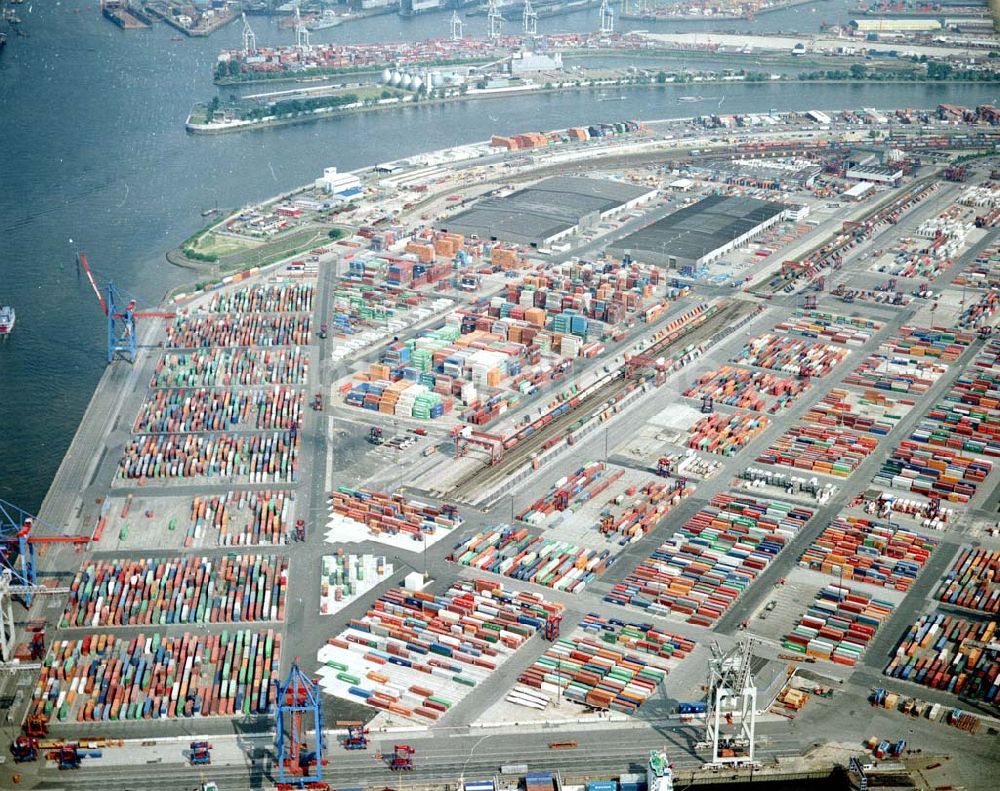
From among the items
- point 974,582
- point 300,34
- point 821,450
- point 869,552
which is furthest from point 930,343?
point 300,34

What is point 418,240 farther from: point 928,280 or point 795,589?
point 795,589

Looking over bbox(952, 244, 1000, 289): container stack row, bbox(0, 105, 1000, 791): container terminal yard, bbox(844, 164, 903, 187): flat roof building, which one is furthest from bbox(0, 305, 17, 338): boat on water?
bbox(844, 164, 903, 187): flat roof building

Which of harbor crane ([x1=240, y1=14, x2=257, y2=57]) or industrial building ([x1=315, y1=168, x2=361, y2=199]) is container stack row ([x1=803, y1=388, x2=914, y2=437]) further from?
harbor crane ([x1=240, y1=14, x2=257, y2=57])

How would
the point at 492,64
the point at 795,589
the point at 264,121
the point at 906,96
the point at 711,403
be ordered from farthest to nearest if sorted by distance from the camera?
the point at 492,64
the point at 906,96
the point at 264,121
the point at 711,403
the point at 795,589

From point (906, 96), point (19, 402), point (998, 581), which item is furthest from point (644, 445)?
point (906, 96)

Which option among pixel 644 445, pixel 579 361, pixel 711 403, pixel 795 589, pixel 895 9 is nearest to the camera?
pixel 795 589

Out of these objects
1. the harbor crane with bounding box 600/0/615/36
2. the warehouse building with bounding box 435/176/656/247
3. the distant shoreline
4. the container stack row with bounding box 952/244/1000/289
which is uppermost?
the harbor crane with bounding box 600/0/615/36

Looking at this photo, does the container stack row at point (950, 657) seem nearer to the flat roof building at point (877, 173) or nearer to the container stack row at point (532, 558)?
the container stack row at point (532, 558)
